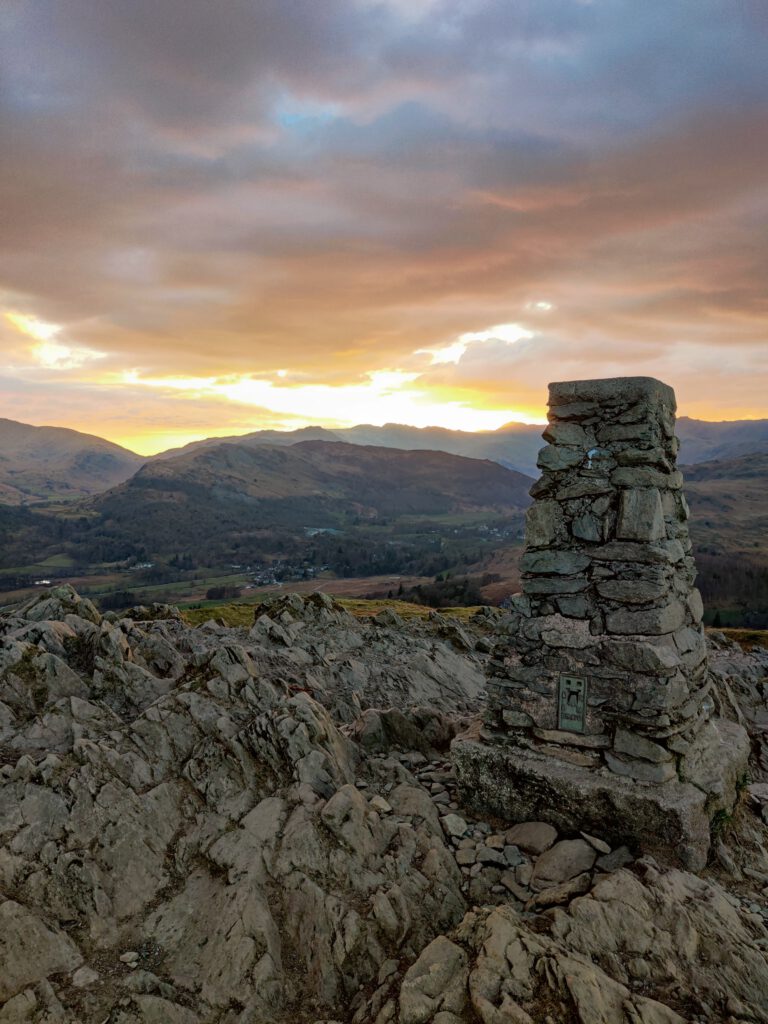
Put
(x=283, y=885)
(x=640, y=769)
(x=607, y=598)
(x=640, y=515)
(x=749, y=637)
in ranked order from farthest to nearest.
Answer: (x=749, y=637) → (x=607, y=598) → (x=640, y=515) → (x=640, y=769) → (x=283, y=885)

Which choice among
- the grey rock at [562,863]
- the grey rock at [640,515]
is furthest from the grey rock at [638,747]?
the grey rock at [640,515]

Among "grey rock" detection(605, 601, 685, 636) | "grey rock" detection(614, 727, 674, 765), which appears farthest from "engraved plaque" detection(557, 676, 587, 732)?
"grey rock" detection(605, 601, 685, 636)

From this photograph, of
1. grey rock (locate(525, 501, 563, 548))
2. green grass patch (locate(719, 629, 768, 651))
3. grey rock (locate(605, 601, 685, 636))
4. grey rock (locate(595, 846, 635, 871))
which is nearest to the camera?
grey rock (locate(595, 846, 635, 871))

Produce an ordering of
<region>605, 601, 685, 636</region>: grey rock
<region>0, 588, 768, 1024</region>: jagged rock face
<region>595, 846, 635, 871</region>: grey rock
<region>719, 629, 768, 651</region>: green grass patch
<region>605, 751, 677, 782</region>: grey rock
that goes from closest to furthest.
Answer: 1. <region>0, 588, 768, 1024</region>: jagged rock face
2. <region>595, 846, 635, 871</region>: grey rock
3. <region>605, 751, 677, 782</region>: grey rock
4. <region>605, 601, 685, 636</region>: grey rock
5. <region>719, 629, 768, 651</region>: green grass patch

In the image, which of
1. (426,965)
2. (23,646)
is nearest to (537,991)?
(426,965)

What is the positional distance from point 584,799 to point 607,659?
229 cm

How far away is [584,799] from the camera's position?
957 cm

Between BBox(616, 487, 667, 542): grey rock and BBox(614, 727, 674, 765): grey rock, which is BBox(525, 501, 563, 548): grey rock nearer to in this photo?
BBox(616, 487, 667, 542): grey rock

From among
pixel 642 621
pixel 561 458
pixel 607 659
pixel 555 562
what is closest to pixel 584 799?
pixel 607 659

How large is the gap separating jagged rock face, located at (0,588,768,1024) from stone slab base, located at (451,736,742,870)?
30cm

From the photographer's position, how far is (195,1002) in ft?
23.4

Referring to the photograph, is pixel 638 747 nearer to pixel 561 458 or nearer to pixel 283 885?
pixel 561 458

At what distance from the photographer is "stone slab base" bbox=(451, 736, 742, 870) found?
9008 millimetres

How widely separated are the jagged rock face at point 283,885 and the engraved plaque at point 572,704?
1461 millimetres
